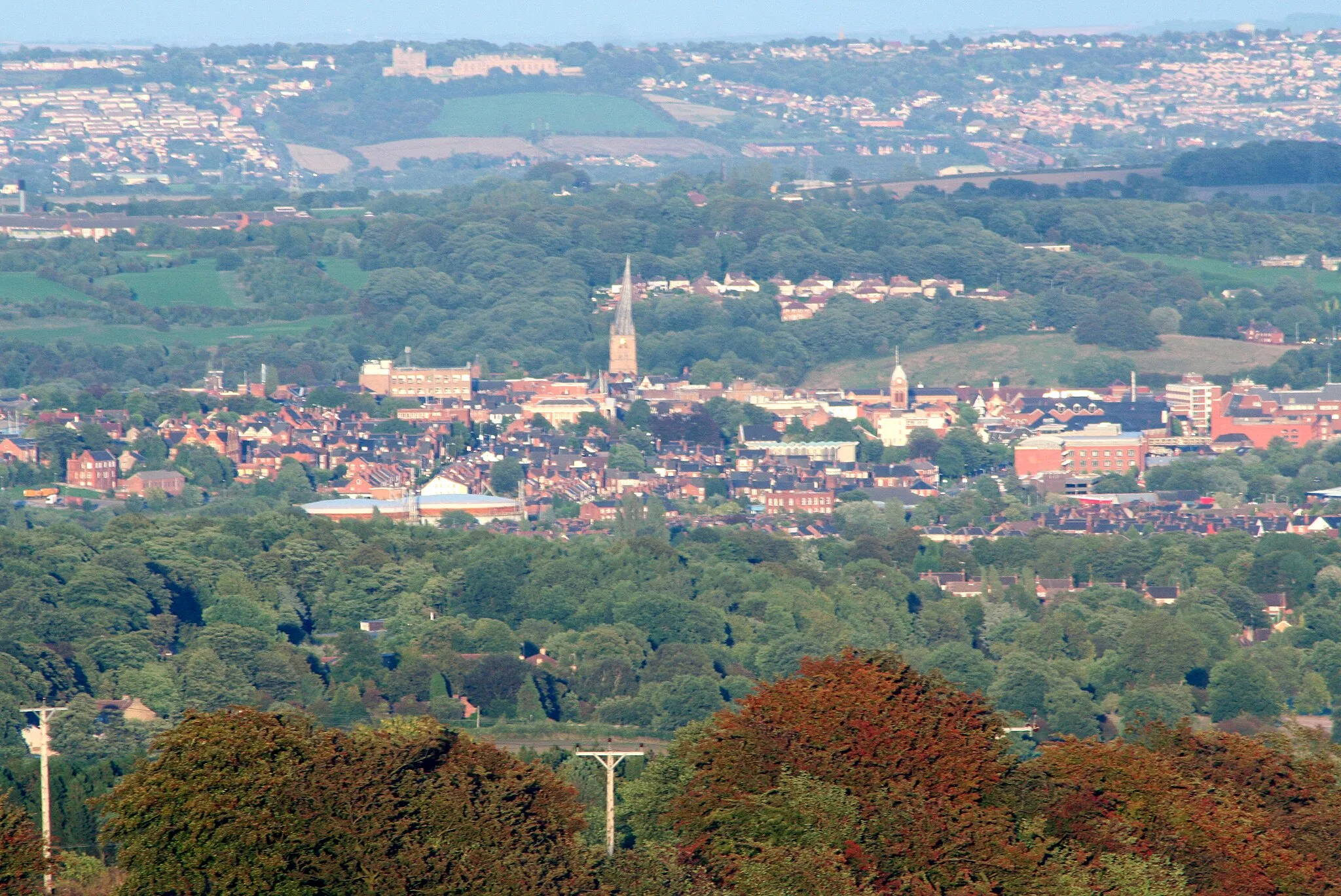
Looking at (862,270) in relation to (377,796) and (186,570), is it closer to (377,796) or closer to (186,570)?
(186,570)

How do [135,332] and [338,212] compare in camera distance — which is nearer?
[135,332]

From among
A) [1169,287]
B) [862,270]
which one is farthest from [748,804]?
[862,270]

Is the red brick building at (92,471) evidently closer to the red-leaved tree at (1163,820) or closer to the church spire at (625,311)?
the church spire at (625,311)

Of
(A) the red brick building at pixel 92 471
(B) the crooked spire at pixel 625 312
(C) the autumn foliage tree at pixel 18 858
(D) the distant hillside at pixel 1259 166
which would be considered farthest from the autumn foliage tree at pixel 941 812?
(D) the distant hillside at pixel 1259 166

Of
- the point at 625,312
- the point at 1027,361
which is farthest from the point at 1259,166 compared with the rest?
the point at 625,312

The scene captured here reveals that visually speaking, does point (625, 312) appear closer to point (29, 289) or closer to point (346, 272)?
point (346, 272)

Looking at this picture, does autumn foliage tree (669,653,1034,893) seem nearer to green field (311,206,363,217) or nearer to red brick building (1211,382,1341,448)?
red brick building (1211,382,1341,448)
